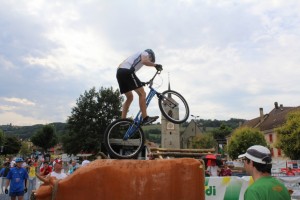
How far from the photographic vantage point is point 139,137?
273 inches

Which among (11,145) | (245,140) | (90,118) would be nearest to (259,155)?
(90,118)

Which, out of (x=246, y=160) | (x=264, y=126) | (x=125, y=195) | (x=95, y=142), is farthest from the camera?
(x=264, y=126)

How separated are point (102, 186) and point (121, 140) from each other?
9.00 ft

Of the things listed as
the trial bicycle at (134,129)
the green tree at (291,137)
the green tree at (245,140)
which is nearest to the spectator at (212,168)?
the trial bicycle at (134,129)

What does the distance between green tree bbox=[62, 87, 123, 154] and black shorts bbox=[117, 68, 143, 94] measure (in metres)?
37.8

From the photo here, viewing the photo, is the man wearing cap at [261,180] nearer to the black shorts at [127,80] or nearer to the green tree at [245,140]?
the black shorts at [127,80]

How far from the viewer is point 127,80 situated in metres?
6.68

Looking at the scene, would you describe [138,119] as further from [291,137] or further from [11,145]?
[11,145]

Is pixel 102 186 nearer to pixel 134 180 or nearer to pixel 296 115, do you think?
pixel 134 180

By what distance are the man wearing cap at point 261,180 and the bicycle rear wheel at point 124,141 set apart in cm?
321

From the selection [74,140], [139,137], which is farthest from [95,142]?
[139,137]

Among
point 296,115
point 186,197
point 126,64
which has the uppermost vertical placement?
point 296,115

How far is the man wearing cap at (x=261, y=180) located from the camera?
3297 mm

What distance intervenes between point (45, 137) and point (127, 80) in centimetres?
8999
